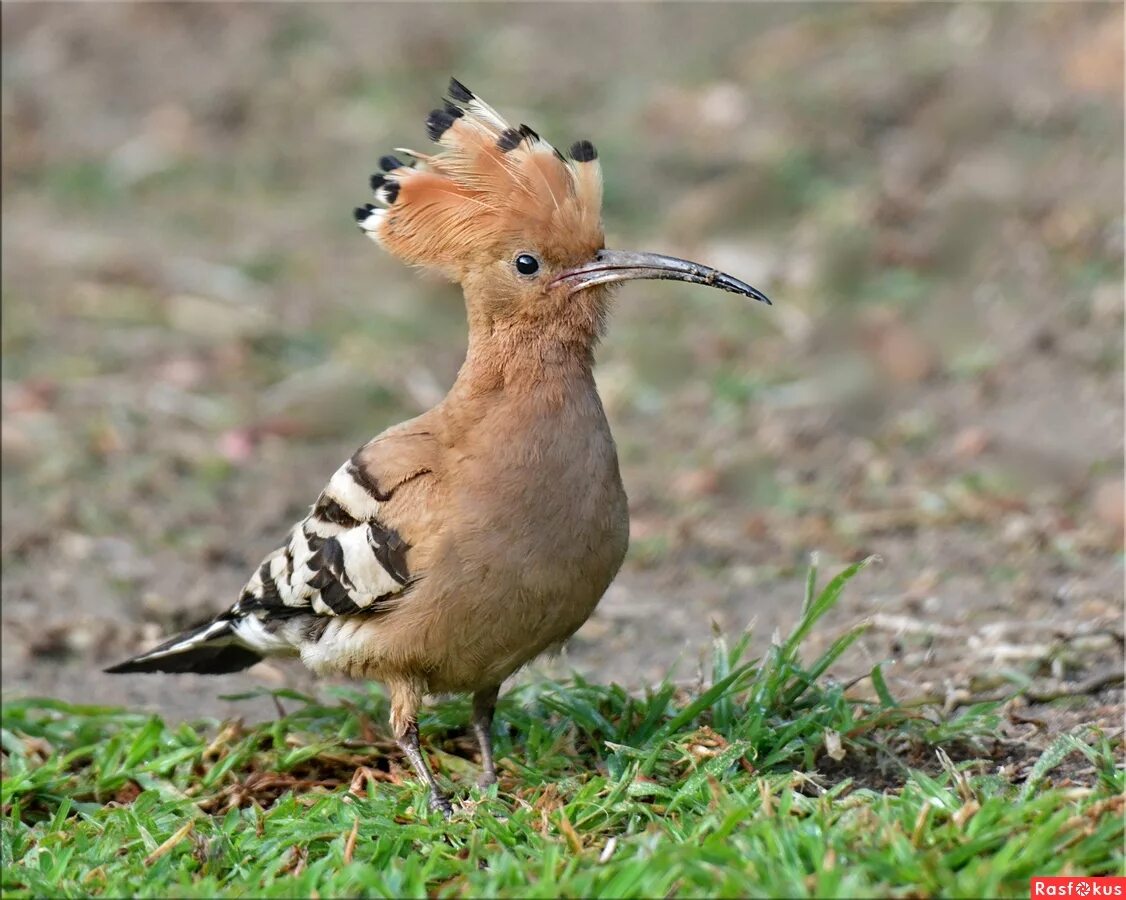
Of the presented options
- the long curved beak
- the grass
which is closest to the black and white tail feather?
the grass

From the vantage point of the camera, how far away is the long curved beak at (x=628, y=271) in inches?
148

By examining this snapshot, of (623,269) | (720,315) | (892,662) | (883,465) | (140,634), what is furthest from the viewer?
(720,315)

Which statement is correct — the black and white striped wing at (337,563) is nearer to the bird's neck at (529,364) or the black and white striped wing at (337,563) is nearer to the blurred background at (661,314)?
the bird's neck at (529,364)

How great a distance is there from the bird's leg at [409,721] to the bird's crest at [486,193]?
1043 mm

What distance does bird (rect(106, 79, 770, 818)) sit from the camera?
3.61m

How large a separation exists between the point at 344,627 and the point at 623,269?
3.67ft

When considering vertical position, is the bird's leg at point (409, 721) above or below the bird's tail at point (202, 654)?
below

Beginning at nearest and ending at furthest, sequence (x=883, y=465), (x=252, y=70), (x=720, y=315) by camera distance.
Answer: (x=883, y=465), (x=720, y=315), (x=252, y=70)

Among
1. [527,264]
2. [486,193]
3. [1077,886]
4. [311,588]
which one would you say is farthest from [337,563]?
[1077,886]

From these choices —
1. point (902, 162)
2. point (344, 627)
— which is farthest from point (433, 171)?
point (902, 162)

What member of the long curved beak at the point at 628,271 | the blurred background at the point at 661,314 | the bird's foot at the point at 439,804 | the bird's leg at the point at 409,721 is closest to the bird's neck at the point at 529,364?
the long curved beak at the point at 628,271

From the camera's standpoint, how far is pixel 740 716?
153 inches

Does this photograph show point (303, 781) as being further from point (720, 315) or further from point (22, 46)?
point (22, 46)

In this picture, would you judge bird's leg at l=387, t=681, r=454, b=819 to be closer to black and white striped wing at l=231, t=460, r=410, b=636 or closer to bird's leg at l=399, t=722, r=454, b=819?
bird's leg at l=399, t=722, r=454, b=819
